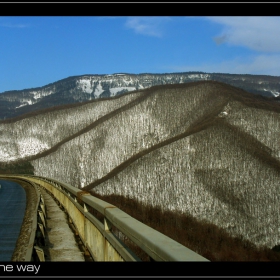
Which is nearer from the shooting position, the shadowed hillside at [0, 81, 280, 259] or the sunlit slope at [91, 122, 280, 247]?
the sunlit slope at [91, 122, 280, 247]

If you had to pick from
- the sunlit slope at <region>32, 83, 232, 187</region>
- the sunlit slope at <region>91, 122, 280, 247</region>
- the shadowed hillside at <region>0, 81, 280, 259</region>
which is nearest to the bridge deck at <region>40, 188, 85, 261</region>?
the shadowed hillside at <region>0, 81, 280, 259</region>

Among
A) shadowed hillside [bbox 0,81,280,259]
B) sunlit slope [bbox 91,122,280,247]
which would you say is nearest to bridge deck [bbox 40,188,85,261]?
shadowed hillside [bbox 0,81,280,259]

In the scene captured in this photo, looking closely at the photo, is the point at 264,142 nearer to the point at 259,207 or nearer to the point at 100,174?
the point at 259,207

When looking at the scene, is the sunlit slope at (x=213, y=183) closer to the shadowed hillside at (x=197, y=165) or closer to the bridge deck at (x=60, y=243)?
the shadowed hillside at (x=197, y=165)

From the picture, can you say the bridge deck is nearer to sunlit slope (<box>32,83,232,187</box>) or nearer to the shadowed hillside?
the shadowed hillside

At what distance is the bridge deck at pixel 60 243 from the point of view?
32.9 feet

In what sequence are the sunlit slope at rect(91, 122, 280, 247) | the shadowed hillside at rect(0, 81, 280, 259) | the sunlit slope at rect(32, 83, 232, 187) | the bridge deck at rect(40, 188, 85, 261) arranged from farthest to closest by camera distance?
the sunlit slope at rect(32, 83, 232, 187)
the shadowed hillside at rect(0, 81, 280, 259)
the sunlit slope at rect(91, 122, 280, 247)
the bridge deck at rect(40, 188, 85, 261)

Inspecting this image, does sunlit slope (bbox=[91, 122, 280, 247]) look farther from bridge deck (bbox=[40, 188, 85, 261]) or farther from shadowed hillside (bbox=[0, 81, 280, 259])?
bridge deck (bbox=[40, 188, 85, 261])

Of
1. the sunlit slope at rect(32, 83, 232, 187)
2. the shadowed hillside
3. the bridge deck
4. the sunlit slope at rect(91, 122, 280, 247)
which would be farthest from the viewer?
the sunlit slope at rect(32, 83, 232, 187)

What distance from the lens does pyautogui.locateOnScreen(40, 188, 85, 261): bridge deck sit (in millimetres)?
10039

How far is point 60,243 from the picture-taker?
1182 centimetres

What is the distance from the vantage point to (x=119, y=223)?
5.57 meters

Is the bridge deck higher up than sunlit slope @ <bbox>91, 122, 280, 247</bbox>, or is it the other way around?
the bridge deck

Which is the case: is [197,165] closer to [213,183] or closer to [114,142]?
[213,183]
